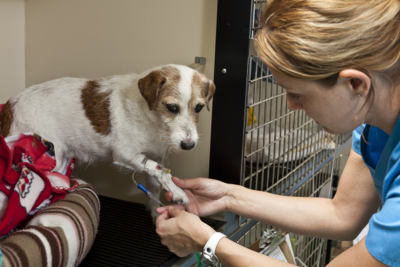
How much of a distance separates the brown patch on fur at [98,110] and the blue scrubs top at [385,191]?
0.75 metres

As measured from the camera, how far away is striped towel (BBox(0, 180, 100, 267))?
73 cm

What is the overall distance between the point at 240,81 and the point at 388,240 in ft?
1.96

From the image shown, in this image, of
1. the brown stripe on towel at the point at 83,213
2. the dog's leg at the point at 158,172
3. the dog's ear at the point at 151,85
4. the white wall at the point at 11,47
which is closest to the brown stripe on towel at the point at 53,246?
the brown stripe on towel at the point at 83,213

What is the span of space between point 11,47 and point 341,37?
45.9 inches

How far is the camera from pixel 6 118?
1.20 metres

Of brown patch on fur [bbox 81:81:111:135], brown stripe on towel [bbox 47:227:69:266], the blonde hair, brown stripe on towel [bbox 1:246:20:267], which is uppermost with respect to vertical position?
the blonde hair


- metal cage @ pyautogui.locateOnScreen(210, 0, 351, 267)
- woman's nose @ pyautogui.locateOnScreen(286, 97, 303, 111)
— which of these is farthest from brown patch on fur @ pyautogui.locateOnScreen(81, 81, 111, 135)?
woman's nose @ pyautogui.locateOnScreen(286, 97, 303, 111)

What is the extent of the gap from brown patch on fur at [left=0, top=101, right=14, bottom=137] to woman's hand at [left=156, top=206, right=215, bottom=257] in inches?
24.6

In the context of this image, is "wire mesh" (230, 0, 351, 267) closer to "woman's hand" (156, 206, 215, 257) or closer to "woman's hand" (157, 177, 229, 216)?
"woman's hand" (157, 177, 229, 216)

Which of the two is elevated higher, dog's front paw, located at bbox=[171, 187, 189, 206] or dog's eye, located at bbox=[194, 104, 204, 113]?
dog's eye, located at bbox=[194, 104, 204, 113]

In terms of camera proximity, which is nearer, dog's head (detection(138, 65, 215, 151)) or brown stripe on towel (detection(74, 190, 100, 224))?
brown stripe on towel (detection(74, 190, 100, 224))

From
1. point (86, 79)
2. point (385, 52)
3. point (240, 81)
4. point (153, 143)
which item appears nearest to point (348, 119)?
point (385, 52)

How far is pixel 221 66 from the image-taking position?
3.55 ft

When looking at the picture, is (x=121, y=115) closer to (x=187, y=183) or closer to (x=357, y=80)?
(x=187, y=183)
